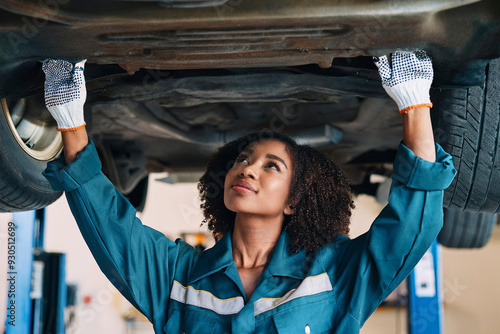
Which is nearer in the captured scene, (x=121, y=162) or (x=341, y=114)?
(x=341, y=114)

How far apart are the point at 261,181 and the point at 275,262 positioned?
0.63 feet

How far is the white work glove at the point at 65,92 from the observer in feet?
3.99

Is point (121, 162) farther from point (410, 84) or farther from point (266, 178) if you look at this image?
point (410, 84)

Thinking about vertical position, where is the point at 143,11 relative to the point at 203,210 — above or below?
above

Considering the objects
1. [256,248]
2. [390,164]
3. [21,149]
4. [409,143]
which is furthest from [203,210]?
[390,164]

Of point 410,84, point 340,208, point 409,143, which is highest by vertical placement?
point 410,84

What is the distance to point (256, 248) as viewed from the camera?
134 cm

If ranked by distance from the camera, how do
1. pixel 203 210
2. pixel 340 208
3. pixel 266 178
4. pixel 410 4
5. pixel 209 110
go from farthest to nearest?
pixel 209 110 → pixel 203 210 → pixel 340 208 → pixel 266 178 → pixel 410 4

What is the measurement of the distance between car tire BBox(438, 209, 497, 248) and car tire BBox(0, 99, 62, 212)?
6.45ft

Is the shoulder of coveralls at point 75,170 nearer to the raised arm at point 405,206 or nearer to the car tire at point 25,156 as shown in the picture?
the car tire at point 25,156

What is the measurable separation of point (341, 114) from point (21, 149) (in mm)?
1129

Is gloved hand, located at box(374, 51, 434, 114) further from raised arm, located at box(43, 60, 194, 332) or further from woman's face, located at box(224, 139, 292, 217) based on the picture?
raised arm, located at box(43, 60, 194, 332)

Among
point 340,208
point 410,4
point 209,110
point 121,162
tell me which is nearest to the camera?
point 410,4

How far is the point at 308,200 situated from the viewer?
140cm
